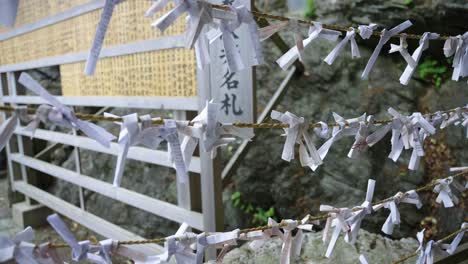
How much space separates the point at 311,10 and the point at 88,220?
3.02 meters

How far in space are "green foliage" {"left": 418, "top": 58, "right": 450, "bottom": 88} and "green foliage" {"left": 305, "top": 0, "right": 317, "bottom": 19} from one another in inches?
47.7

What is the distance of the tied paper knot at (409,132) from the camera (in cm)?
94

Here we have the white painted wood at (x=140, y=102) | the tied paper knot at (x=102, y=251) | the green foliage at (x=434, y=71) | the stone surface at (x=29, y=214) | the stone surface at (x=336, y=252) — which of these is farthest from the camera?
the stone surface at (x=29, y=214)

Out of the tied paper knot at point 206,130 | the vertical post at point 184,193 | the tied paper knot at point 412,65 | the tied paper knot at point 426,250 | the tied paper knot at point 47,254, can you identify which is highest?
the tied paper knot at point 412,65

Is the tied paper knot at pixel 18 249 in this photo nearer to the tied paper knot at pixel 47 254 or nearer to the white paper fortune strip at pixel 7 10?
the tied paper knot at pixel 47 254

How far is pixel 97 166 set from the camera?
14.1 ft

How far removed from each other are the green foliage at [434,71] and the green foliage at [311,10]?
47.7 inches

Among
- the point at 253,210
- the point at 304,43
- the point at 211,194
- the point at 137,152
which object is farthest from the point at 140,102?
the point at 253,210

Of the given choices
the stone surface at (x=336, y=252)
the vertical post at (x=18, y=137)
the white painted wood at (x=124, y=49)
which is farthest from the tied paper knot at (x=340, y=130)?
the vertical post at (x=18, y=137)

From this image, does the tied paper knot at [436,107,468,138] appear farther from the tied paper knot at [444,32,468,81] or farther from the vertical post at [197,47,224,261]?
the vertical post at [197,47,224,261]

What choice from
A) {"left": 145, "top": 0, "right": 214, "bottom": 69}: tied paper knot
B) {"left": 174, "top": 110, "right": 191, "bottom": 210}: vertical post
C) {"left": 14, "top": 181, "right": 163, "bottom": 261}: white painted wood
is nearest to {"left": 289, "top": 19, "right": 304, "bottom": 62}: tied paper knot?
{"left": 145, "top": 0, "right": 214, "bottom": 69}: tied paper knot

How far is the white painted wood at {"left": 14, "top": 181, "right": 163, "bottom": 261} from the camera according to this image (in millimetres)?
2221

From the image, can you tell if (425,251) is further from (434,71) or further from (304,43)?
(434,71)

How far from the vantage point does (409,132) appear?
3.18 ft
